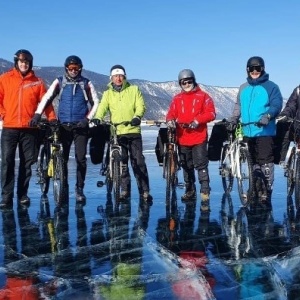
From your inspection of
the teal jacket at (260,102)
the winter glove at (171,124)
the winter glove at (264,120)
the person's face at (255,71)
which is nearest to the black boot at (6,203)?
→ the winter glove at (171,124)

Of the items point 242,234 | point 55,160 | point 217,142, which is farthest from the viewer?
point 217,142

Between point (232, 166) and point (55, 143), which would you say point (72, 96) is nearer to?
point (55, 143)

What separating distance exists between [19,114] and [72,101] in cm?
84

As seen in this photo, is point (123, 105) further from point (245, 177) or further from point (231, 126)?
point (245, 177)

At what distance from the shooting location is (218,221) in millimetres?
6605

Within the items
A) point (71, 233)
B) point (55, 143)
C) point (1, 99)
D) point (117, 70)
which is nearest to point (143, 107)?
point (117, 70)

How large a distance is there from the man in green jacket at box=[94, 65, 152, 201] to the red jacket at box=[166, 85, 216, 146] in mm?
573

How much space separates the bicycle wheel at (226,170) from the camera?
26.9 feet

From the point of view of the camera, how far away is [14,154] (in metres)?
7.83

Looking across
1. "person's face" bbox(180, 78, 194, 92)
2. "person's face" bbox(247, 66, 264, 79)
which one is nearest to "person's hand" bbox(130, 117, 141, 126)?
"person's face" bbox(180, 78, 194, 92)

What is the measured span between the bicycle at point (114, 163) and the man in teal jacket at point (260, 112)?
192cm

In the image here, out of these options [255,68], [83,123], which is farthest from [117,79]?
[255,68]

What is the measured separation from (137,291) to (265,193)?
4381 mm

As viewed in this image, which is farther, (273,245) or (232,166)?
(232,166)
